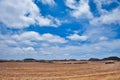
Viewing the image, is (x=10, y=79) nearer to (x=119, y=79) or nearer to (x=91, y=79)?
(x=91, y=79)

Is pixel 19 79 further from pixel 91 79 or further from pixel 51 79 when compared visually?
pixel 91 79

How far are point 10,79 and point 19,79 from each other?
5.04ft

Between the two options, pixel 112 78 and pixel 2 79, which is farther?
pixel 112 78

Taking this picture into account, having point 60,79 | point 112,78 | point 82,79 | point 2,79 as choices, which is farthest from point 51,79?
point 112,78

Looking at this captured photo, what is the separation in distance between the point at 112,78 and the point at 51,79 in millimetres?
11182

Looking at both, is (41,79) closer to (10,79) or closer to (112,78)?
(10,79)

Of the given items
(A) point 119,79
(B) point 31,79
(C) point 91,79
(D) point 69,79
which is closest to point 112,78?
(A) point 119,79

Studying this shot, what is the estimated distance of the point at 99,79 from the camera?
3922cm

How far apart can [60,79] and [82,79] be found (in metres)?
3.84

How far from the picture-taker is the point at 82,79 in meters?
38.8

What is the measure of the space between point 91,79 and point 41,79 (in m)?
8.80

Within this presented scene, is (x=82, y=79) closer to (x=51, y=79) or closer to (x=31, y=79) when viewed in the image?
(x=51, y=79)

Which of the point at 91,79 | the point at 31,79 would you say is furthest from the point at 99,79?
the point at 31,79

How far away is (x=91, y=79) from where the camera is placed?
38.8m
